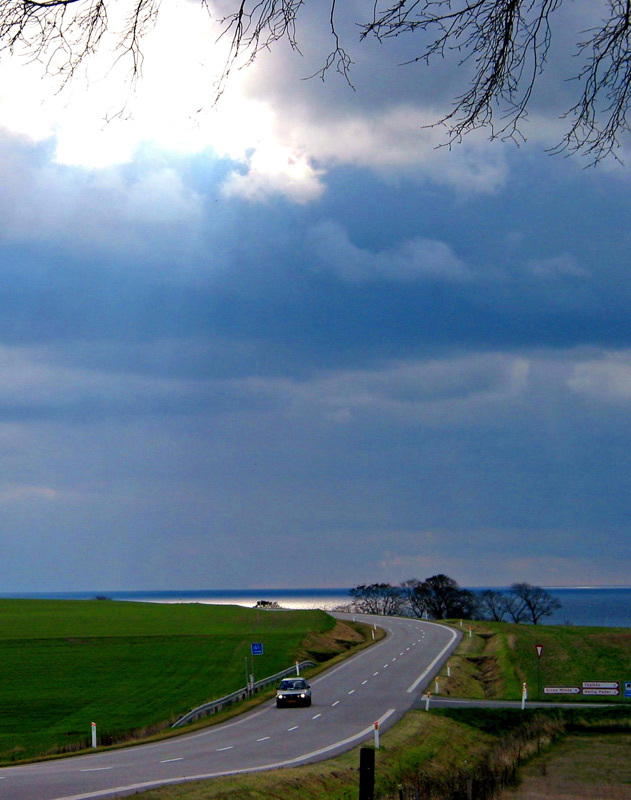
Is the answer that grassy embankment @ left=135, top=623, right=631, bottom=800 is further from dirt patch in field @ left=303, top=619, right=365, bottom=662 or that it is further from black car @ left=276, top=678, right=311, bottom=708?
dirt patch in field @ left=303, top=619, right=365, bottom=662

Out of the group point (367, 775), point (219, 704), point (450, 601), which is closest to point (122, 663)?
point (219, 704)

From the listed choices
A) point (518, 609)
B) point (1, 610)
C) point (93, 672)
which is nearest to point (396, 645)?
point (93, 672)

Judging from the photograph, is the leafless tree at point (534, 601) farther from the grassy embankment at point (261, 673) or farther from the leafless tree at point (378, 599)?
the grassy embankment at point (261, 673)

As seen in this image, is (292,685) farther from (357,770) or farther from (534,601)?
(534,601)

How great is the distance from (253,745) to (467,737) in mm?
8967

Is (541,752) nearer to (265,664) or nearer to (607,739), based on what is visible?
(607,739)

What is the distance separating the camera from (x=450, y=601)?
13462 cm

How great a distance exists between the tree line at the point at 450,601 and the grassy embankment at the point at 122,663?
34601 millimetres

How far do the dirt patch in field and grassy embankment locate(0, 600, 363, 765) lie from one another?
0.56ft

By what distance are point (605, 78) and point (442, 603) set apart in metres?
135

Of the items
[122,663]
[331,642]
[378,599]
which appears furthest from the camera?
[378,599]

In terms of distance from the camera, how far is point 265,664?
58.9 meters

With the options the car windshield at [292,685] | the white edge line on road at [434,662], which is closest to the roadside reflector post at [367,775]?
the car windshield at [292,685]

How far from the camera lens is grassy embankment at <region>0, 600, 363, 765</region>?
37.6 meters
